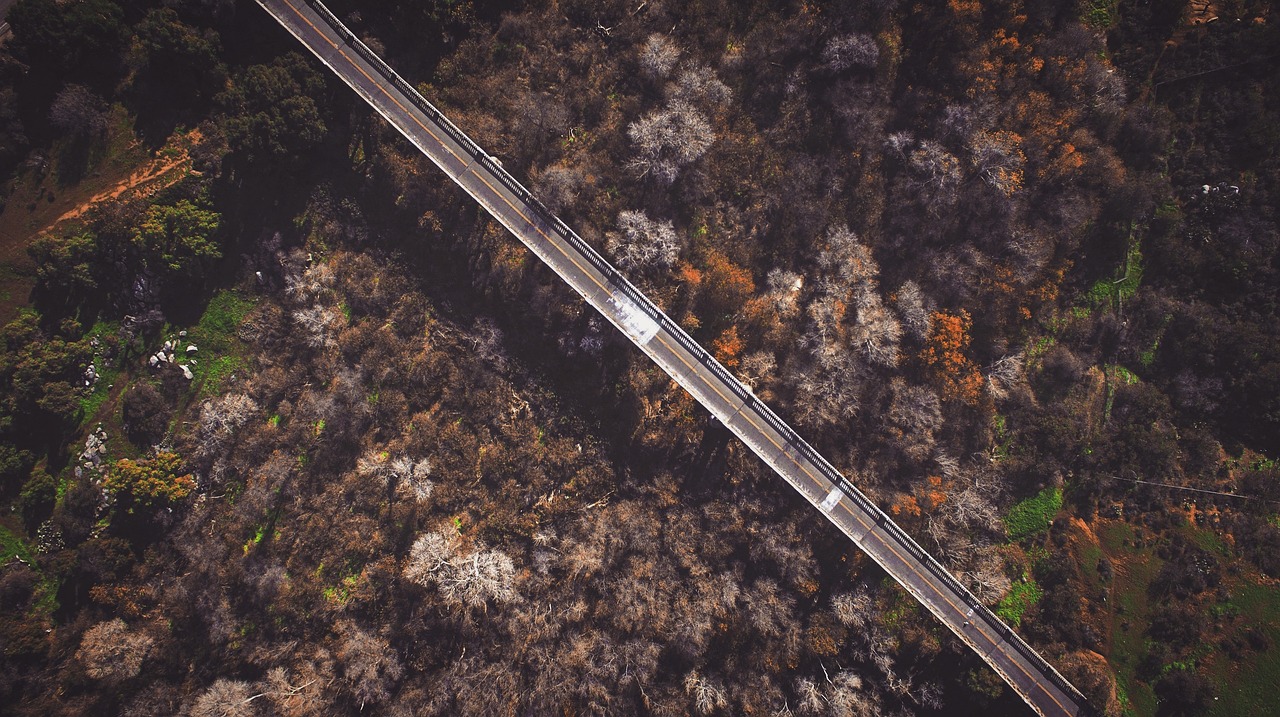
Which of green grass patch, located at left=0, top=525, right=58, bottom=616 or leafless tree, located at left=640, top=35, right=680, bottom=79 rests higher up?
leafless tree, located at left=640, top=35, right=680, bottom=79

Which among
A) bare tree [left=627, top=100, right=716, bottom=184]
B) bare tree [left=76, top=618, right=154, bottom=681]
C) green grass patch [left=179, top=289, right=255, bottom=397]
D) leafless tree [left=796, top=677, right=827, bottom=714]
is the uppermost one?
bare tree [left=627, top=100, right=716, bottom=184]

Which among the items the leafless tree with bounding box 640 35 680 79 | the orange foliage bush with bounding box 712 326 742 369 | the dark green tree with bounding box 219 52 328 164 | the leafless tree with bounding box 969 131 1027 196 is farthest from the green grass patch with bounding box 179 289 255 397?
the leafless tree with bounding box 969 131 1027 196

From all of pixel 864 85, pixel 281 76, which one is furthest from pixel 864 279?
pixel 281 76

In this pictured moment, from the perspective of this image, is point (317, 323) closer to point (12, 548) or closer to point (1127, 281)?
point (12, 548)

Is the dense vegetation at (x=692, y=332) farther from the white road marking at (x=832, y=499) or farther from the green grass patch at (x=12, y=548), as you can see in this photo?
the white road marking at (x=832, y=499)

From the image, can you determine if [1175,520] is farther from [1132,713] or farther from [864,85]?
[864,85]

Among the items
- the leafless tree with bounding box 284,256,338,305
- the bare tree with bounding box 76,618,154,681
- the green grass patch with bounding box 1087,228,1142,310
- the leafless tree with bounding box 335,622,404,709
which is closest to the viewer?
the bare tree with bounding box 76,618,154,681

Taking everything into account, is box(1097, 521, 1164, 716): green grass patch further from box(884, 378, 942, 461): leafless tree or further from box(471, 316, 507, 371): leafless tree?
box(471, 316, 507, 371): leafless tree
